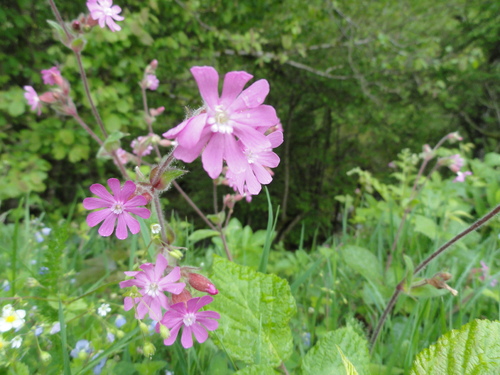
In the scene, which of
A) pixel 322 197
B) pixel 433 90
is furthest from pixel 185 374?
Answer: pixel 433 90

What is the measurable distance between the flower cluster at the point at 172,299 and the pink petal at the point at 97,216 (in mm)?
127

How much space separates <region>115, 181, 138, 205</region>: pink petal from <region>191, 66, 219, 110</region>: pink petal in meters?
0.22

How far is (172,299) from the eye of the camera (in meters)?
0.76

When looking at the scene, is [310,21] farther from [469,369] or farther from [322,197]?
[469,369]

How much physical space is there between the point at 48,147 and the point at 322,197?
3451mm

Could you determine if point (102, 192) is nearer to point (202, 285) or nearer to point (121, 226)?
point (121, 226)

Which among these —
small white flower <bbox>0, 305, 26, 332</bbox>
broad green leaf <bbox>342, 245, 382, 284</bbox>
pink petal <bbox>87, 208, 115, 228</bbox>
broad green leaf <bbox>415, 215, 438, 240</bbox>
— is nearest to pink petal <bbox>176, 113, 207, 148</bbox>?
pink petal <bbox>87, 208, 115, 228</bbox>

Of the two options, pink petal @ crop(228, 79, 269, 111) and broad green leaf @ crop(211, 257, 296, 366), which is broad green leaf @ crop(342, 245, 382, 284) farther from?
pink petal @ crop(228, 79, 269, 111)

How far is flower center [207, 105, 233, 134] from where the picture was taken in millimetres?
591

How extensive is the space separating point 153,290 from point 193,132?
0.38m

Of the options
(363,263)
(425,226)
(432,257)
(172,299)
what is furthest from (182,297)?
(425,226)

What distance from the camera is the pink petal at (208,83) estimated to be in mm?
581

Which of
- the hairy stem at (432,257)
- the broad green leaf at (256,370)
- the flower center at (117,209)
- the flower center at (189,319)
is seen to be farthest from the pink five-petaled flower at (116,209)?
the hairy stem at (432,257)

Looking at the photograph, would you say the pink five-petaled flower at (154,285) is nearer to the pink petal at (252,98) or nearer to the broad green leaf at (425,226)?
the pink petal at (252,98)
